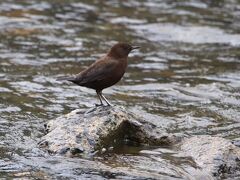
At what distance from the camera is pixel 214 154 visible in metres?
6.82

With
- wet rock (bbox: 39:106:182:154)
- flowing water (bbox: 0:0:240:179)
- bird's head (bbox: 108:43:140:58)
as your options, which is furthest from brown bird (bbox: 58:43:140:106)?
flowing water (bbox: 0:0:240:179)

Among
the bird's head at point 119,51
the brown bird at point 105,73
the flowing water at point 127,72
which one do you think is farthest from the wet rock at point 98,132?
the bird's head at point 119,51

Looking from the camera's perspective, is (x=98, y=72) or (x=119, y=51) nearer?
(x=98, y=72)

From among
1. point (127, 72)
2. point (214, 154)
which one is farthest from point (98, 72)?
point (127, 72)

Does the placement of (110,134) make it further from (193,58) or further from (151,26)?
(151,26)

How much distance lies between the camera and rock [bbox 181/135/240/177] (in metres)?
6.68

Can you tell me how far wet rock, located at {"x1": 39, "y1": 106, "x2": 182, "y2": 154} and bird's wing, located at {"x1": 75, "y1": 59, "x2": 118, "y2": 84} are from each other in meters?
0.33

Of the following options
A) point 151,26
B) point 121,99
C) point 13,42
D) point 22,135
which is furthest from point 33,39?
point 22,135

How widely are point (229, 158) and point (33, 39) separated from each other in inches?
261

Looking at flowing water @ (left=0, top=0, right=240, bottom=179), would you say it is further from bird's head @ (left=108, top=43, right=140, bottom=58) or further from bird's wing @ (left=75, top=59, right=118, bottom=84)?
bird's head @ (left=108, top=43, right=140, bottom=58)

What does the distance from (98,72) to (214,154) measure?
151 centimetres

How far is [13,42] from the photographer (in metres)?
12.4

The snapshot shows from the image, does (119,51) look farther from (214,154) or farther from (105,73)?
(214,154)

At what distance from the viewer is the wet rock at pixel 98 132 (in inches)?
273
